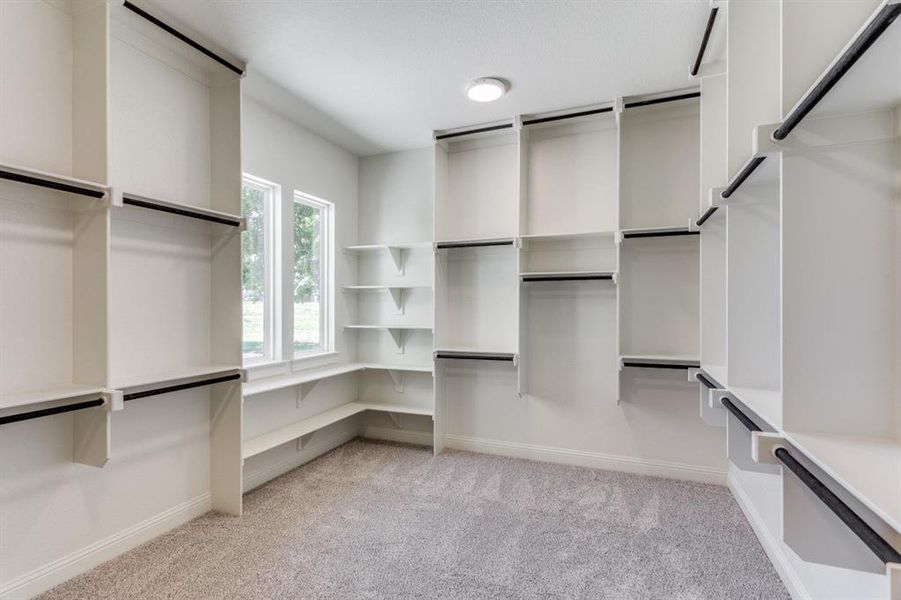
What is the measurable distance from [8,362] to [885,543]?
2.81 m

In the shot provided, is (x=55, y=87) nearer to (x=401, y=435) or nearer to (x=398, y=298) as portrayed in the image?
(x=398, y=298)

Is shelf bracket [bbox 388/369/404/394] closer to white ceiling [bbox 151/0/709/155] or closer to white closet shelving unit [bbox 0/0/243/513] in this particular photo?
white closet shelving unit [bbox 0/0/243/513]

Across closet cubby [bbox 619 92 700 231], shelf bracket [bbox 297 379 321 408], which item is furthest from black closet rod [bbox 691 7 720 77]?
shelf bracket [bbox 297 379 321 408]

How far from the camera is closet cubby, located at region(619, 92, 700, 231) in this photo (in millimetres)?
3213

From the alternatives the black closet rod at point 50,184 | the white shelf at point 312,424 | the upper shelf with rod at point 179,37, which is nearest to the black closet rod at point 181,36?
the upper shelf with rod at point 179,37

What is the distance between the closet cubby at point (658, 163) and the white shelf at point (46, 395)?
3.33 metres

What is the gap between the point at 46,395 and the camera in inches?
70.8

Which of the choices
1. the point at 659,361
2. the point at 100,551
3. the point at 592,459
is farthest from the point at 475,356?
the point at 100,551

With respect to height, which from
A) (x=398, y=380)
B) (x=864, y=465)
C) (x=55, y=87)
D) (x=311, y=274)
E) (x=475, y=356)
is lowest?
(x=398, y=380)

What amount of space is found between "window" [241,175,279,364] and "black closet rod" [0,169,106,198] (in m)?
1.33

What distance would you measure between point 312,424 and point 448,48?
9.14 feet

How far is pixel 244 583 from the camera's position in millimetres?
2012

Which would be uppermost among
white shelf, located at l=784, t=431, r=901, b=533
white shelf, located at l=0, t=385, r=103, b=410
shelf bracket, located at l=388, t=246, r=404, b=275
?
shelf bracket, located at l=388, t=246, r=404, b=275

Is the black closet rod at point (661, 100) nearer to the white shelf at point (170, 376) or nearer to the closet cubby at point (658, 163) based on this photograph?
the closet cubby at point (658, 163)
